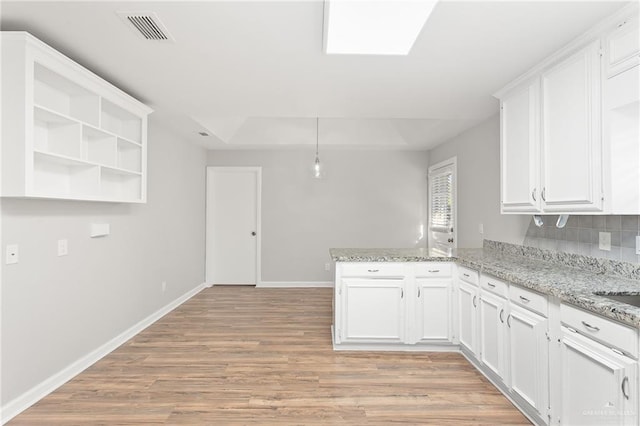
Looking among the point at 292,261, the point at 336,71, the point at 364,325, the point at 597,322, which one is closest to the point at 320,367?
the point at 364,325

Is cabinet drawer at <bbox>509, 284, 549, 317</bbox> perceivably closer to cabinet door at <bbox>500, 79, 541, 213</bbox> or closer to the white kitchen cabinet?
cabinet door at <bbox>500, 79, 541, 213</bbox>

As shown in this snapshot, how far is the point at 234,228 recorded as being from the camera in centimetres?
563

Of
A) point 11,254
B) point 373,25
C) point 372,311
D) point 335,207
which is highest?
point 373,25

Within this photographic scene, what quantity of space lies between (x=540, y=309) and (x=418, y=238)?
376 centimetres

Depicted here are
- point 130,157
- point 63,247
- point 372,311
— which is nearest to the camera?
point 63,247

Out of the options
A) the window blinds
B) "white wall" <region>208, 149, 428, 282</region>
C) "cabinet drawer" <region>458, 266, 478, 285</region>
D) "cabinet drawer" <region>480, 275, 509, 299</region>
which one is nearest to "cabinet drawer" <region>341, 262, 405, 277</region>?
"cabinet drawer" <region>458, 266, 478, 285</region>

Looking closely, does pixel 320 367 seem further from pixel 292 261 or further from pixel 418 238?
pixel 418 238

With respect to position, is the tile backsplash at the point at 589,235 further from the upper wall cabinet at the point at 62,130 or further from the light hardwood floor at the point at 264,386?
the upper wall cabinet at the point at 62,130

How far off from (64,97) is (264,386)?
8.71 feet

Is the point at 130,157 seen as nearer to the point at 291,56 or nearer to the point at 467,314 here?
the point at 291,56

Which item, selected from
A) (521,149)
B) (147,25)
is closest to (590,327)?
(521,149)

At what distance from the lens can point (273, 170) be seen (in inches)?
220

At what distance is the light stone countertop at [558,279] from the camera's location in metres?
1.42

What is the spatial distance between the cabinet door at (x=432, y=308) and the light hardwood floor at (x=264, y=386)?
204 millimetres
